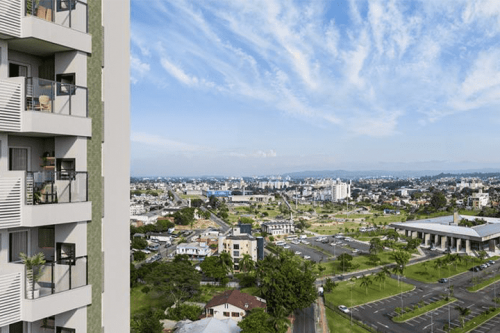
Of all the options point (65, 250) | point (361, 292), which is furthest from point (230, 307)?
point (65, 250)

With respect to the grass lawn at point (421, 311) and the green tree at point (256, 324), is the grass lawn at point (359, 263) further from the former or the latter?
the green tree at point (256, 324)

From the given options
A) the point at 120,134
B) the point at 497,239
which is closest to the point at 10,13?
the point at 120,134

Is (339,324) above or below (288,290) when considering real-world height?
below

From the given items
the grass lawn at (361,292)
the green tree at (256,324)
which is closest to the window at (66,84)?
the green tree at (256,324)

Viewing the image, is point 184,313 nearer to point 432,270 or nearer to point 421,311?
point 421,311

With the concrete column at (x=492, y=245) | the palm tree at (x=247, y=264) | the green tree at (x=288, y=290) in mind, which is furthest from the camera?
the concrete column at (x=492, y=245)

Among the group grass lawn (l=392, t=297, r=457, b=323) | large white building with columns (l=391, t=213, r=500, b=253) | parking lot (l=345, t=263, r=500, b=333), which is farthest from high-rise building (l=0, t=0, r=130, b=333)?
large white building with columns (l=391, t=213, r=500, b=253)

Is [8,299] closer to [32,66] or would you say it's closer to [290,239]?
[32,66]
